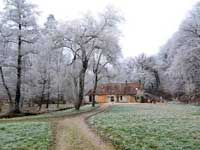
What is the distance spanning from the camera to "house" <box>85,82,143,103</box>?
234 feet

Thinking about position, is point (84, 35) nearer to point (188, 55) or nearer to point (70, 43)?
point (70, 43)

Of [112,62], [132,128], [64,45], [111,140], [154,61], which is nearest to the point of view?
[111,140]

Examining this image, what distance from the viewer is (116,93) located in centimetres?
7169

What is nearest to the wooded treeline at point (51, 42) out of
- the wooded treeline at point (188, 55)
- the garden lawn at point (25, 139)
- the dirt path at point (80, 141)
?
the wooded treeline at point (188, 55)

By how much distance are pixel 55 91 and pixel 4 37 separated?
644 inches

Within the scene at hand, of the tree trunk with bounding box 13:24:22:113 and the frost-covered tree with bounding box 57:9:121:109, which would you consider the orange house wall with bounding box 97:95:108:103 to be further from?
the tree trunk with bounding box 13:24:22:113

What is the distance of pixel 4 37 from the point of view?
3228 cm

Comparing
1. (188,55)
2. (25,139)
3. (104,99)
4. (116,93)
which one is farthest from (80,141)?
(104,99)

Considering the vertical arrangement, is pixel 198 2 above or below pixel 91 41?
above

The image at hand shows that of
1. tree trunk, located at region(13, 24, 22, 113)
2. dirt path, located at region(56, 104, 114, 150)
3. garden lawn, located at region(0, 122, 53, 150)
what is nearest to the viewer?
garden lawn, located at region(0, 122, 53, 150)

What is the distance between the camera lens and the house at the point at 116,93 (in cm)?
7131

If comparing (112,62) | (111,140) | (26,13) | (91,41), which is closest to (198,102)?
(112,62)

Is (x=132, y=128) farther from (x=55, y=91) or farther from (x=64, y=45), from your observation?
(x=55, y=91)

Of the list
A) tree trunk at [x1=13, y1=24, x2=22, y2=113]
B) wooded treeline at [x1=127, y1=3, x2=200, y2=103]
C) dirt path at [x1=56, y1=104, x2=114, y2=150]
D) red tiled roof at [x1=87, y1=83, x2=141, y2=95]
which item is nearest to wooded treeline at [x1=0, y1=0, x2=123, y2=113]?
tree trunk at [x1=13, y1=24, x2=22, y2=113]
